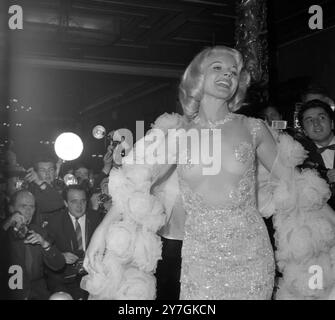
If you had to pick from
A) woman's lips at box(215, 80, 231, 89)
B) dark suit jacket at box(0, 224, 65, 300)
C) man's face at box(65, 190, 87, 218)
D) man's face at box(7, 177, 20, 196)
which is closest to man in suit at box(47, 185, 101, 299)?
man's face at box(65, 190, 87, 218)

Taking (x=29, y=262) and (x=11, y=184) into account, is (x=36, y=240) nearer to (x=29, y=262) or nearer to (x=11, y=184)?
(x=29, y=262)

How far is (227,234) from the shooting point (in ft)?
6.91

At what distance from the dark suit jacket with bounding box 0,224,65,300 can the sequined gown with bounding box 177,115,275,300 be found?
1.37 m

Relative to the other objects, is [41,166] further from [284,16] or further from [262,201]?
[284,16]

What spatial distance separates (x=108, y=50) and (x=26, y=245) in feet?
19.4

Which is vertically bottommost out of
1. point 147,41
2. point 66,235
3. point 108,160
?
point 66,235

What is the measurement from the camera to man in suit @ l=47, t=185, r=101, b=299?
3.37 metres

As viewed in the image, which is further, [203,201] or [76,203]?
[76,203]

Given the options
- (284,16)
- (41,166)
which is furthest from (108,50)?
(41,166)

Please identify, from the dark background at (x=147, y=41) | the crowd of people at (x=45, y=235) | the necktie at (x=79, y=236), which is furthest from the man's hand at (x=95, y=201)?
the dark background at (x=147, y=41)

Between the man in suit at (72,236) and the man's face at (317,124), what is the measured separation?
1.74 m

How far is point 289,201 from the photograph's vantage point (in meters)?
2.26

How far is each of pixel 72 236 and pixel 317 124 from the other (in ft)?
6.49

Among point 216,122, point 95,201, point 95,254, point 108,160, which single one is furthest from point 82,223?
point 216,122
